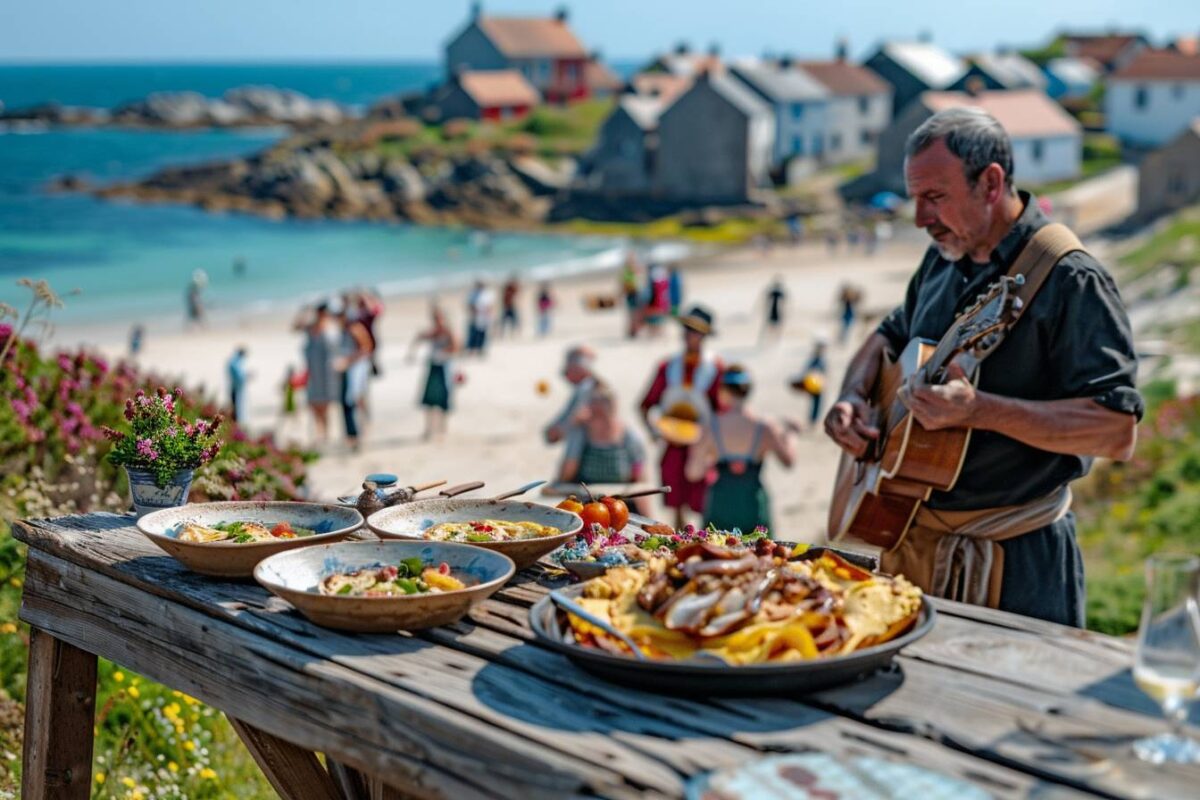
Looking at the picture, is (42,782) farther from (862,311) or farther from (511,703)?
(862,311)

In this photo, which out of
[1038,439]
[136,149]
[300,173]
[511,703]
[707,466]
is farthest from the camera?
[136,149]

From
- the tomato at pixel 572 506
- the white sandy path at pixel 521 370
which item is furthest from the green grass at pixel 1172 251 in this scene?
the tomato at pixel 572 506

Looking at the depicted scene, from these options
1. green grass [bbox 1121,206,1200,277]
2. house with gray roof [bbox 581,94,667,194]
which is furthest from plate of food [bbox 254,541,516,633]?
house with gray roof [bbox 581,94,667,194]

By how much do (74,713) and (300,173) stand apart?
64.7 m

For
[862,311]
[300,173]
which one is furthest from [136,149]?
[862,311]

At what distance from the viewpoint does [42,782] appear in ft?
12.3

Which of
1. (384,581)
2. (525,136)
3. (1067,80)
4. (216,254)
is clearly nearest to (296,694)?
(384,581)

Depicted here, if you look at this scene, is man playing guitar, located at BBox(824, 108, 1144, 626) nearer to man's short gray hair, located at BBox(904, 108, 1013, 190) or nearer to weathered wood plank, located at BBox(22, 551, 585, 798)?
man's short gray hair, located at BBox(904, 108, 1013, 190)

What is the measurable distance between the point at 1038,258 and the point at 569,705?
1.96m

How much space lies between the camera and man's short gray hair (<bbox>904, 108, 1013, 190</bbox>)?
3.77 meters

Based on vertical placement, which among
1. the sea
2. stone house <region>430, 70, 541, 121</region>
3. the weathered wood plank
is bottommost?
the sea

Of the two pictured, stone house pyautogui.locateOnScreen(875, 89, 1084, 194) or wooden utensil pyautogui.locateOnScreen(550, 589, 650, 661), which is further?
stone house pyautogui.locateOnScreen(875, 89, 1084, 194)

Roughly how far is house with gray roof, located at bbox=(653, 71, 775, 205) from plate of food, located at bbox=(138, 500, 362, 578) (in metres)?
62.1

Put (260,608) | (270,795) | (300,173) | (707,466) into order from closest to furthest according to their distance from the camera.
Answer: (260,608), (270,795), (707,466), (300,173)
